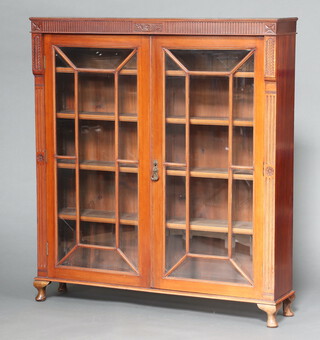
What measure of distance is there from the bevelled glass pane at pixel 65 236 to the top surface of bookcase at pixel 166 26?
1083 millimetres

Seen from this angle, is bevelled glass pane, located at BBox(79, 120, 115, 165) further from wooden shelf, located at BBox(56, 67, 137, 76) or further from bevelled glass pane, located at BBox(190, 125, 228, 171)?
bevelled glass pane, located at BBox(190, 125, 228, 171)

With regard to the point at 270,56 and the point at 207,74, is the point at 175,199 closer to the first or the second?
the point at 207,74

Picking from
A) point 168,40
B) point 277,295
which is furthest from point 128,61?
point 277,295

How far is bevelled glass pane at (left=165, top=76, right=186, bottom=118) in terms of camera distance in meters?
5.56

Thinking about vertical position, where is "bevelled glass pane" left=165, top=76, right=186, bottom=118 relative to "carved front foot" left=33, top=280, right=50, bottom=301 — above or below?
above

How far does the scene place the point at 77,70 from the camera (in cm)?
574

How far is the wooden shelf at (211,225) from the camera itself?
5.53 m

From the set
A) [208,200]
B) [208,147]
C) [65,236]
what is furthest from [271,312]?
[65,236]

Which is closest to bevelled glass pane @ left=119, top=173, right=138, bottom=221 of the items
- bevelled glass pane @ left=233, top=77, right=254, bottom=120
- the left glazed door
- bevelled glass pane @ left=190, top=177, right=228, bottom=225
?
the left glazed door

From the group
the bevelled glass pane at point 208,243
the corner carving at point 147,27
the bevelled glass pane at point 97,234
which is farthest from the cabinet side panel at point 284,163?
the bevelled glass pane at point 97,234

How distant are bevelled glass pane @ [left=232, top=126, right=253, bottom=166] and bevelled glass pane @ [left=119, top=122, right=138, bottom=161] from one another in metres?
0.57

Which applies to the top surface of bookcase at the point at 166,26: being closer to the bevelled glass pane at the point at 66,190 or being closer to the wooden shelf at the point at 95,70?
the wooden shelf at the point at 95,70

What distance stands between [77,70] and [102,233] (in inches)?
36.4

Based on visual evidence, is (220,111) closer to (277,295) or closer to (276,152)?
(276,152)
